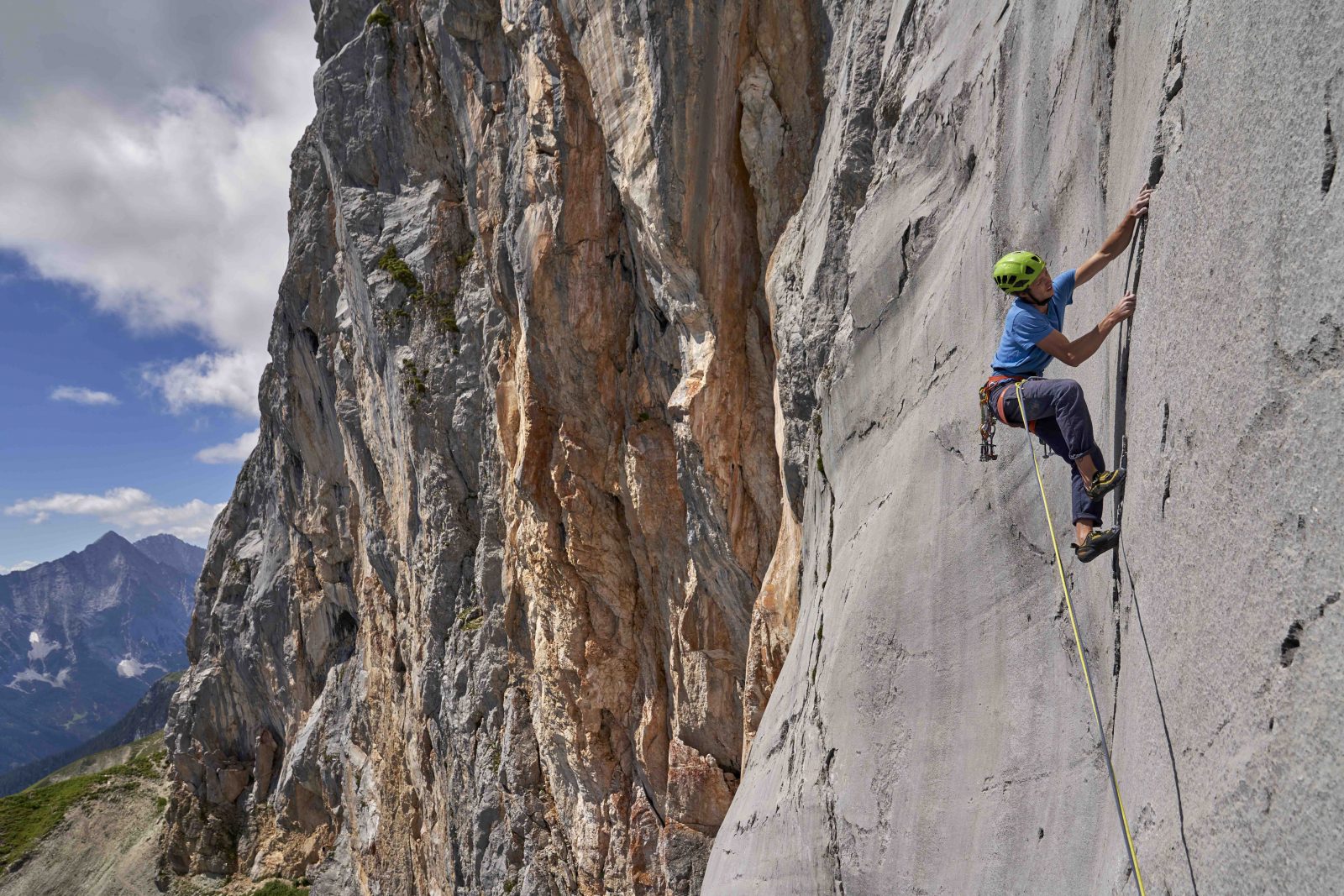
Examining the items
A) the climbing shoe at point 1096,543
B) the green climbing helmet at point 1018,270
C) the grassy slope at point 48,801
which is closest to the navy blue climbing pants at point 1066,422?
the climbing shoe at point 1096,543

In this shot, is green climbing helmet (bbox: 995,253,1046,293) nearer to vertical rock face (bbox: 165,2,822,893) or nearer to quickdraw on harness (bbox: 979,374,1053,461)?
quickdraw on harness (bbox: 979,374,1053,461)

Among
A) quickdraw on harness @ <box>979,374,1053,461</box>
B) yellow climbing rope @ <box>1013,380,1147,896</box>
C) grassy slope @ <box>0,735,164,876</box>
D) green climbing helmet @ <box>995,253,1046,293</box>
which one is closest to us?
yellow climbing rope @ <box>1013,380,1147,896</box>

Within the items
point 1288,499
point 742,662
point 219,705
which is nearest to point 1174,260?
point 1288,499

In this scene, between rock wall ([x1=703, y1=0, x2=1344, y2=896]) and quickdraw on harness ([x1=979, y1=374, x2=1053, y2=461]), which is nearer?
rock wall ([x1=703, y1=0, x2=1344, y2=896])

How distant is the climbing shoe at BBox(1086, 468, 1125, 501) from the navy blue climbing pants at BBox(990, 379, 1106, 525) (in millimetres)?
81

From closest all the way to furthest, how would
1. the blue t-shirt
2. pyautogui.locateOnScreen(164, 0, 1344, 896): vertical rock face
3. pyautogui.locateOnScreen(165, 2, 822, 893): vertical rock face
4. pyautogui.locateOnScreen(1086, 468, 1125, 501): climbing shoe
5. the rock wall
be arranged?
the rock wall, pyautogui.locateOnScreen(164, 0, 1344, 896): vertical rock face, pyautogui.locateOnScreen(1086, 468, 1125, 501): climbing shoe, the blue t-shirt, pyautogui.locateOnScreen(165, 2, 822, 893): vertical rock face

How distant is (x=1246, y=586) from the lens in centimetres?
349

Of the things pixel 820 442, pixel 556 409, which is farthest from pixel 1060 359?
pixel 556 409

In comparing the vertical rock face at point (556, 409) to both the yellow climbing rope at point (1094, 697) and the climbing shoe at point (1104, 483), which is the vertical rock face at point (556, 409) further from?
the climbing shoe at point (1104, 483)

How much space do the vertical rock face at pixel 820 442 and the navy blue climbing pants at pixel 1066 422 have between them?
0.34 meters

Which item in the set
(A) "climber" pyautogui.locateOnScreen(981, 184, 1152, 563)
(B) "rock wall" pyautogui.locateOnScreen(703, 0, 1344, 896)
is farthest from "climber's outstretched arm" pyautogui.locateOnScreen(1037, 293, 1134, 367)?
(B) "rock wall" pyautogui.locateOnScreen(703, 0, 1344, 896)

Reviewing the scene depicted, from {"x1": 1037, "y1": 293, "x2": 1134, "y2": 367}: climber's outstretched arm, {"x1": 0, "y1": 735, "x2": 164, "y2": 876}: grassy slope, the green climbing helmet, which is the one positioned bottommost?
{"x1": 0, "y1": 735, "x2": 164, "y2": 876}: grassy slope

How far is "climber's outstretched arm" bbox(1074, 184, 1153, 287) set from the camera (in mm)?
4695

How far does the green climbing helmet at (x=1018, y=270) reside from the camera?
5246 mm
